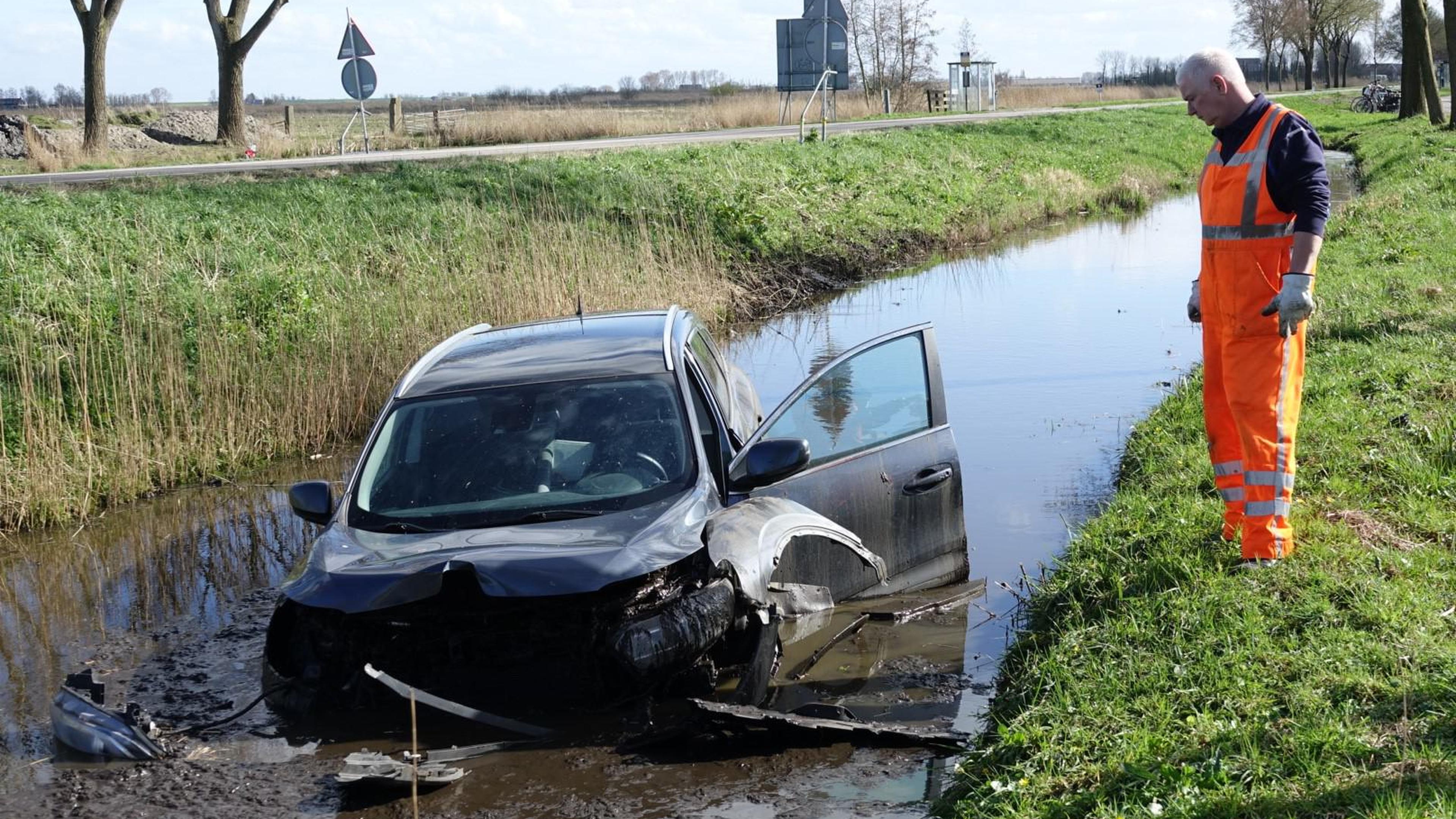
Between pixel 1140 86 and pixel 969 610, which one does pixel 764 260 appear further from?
pixel 1140 86

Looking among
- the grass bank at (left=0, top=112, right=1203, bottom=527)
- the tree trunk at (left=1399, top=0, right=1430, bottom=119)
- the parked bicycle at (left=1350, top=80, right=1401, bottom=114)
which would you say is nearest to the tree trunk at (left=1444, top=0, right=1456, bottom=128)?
the tree trunk at (left=1399, top=0, right=1430, bottom=119)

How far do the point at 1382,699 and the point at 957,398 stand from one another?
729 cm

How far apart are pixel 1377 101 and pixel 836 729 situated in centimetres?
5390

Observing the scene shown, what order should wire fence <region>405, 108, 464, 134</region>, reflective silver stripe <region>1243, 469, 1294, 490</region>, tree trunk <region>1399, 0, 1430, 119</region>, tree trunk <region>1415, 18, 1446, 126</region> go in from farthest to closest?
tree trunk <region>1415, 18, 1446, 126</region> < tree trunk <region>1399, 0, 1430, 119</region> < wire fence <region>405, 108, 464, 134</region> < reflective silver stripe <region>1243, 469, 1294, 490</region>

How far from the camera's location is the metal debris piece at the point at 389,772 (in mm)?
4414

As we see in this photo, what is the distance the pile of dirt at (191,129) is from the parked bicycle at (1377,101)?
37290 millimetres

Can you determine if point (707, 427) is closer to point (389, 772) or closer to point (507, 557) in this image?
point (507, 557)

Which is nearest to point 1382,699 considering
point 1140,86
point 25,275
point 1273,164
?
point 1273,164

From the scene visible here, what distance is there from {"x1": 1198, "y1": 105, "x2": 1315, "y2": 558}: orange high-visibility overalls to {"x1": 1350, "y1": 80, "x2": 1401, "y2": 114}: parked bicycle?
47655 millimetres

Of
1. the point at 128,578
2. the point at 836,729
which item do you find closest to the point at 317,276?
the point at 128,578

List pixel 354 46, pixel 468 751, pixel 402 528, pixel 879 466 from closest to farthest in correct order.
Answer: pixel 468 751
pixel 402 528
pixel 879 466
pixel 354 46

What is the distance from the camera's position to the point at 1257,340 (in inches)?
209

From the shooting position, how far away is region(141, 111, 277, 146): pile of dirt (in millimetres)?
34469

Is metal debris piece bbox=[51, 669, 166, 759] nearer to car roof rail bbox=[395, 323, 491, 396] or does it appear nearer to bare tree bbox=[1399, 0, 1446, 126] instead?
car roof rail bbox=[395, 323, 491, 396]
